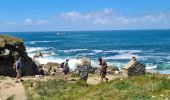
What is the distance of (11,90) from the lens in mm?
29891

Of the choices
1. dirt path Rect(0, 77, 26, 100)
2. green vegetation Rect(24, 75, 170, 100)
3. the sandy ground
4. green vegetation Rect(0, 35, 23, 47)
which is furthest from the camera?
green vegetation Rect(0, 35, 23, 47)

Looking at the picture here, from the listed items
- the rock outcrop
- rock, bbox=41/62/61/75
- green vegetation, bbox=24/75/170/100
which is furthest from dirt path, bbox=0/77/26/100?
rock, bbox=41/62/61/75

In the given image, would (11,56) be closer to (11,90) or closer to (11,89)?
(11,89)

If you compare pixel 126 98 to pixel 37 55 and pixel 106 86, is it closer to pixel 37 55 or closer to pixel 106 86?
pixel 106 86

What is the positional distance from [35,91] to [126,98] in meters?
9.70

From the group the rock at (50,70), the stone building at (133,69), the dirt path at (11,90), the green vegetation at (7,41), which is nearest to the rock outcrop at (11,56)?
the green vegetation at (7,41)

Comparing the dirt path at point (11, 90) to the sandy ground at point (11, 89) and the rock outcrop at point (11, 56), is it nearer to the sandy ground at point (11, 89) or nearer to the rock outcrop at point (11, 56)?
the sandy ground at point (11, 89)

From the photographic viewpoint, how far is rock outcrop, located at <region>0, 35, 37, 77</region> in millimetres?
40844

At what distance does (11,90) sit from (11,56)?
12.2m

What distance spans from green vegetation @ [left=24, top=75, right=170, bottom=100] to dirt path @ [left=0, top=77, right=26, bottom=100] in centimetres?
56

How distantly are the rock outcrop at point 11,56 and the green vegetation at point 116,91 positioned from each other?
41.3 ft

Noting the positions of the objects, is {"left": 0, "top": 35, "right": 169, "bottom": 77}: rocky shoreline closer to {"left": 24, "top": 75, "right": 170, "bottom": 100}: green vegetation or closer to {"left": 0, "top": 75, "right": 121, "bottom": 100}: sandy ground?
{"left": 0, "top": 75, "right": 121, "bottom": 100}: sandy ground

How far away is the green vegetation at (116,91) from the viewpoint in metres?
20.4

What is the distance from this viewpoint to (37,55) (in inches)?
3250
